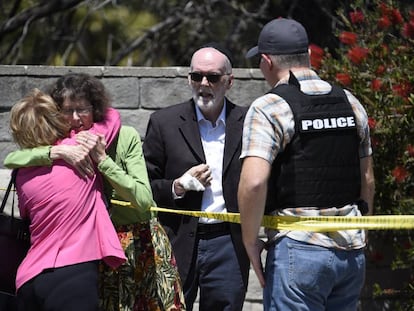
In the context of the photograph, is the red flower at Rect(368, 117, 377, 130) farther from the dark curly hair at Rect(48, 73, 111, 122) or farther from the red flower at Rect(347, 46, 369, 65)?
the dark curly hair at Rect(48, 73, 111, 122)

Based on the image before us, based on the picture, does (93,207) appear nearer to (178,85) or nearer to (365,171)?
(365,171)

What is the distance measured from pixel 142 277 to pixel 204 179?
0.61 metres

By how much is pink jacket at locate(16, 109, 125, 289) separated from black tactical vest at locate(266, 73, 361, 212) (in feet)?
2.60

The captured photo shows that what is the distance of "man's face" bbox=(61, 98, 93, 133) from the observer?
15.1 feet

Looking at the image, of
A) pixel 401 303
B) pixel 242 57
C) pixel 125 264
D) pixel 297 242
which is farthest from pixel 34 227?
pixel 242 57

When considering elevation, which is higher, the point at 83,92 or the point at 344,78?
the point at 83,92

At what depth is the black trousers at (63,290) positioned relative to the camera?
13.8 feet

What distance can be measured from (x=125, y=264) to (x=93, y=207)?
0.50m

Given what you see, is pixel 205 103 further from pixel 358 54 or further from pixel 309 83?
pixel 358 54

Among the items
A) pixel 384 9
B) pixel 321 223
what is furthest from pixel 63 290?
pixel 384 9

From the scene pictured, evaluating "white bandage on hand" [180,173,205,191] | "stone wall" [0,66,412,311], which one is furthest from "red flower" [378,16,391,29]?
"white bandage on hand" [180,173,205,191]

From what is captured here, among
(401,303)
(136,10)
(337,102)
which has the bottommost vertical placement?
(401,303)

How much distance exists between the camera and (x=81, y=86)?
466 centimetres

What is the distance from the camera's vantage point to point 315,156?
166 inches
